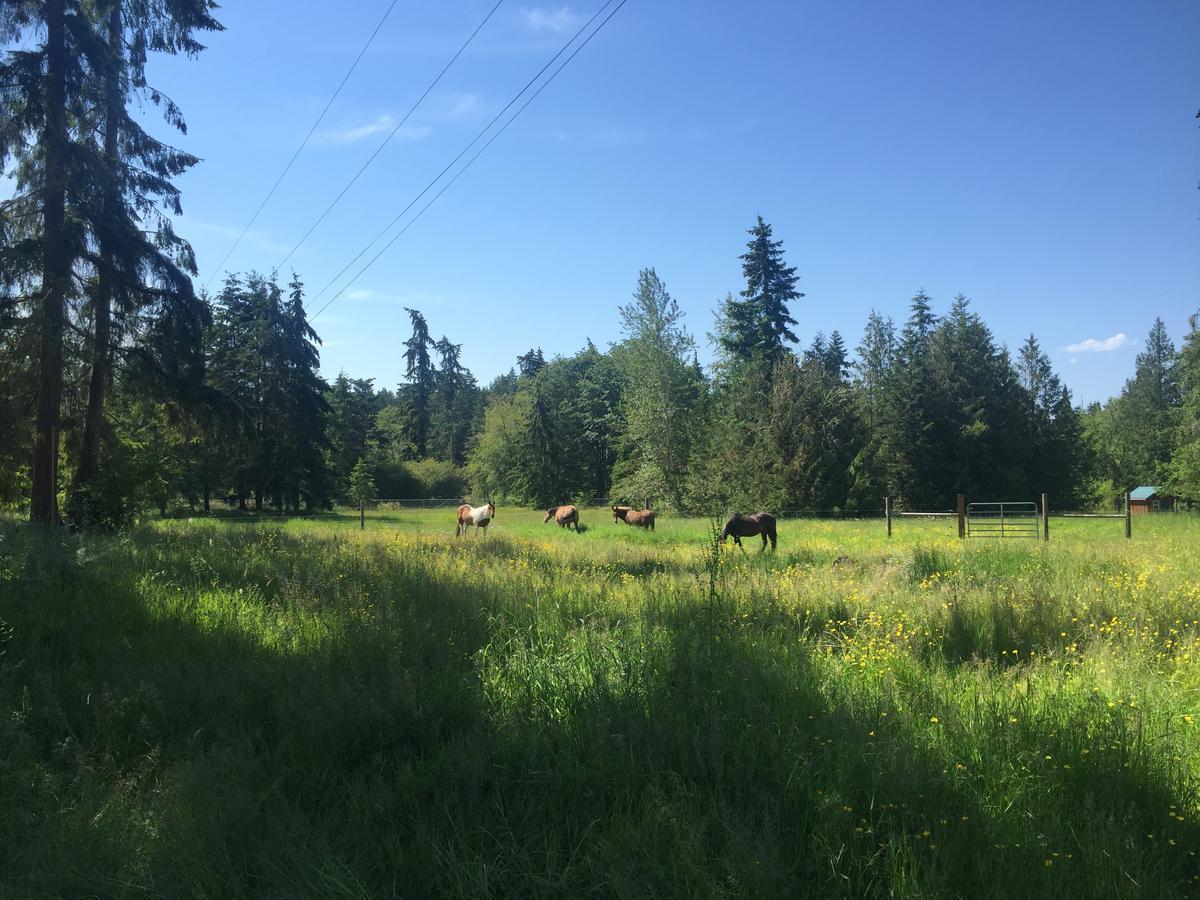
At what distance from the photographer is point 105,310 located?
18.2 m

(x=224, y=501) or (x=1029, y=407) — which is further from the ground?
(x=1029, y=407)

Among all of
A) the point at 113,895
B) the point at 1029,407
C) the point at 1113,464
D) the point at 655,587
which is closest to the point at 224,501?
the point at 655,587

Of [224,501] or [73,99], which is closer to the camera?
[73,99]

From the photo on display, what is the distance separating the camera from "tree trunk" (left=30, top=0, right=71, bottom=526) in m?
16.1

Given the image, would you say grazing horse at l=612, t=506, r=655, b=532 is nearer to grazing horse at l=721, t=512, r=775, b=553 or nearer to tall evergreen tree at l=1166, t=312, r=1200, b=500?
grazing horse at l=721, t=512, r=775, b=553

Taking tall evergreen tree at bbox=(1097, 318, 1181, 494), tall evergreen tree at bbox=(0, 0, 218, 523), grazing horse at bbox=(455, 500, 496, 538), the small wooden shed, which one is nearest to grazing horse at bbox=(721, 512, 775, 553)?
grazing horse at bbox=(455, 500, 496, 538)

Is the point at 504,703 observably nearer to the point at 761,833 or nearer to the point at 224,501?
the point at 761,833

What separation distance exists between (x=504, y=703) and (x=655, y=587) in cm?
478

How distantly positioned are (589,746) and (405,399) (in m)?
97.4

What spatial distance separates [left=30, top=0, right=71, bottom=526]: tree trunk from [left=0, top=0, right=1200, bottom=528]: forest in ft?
0.18

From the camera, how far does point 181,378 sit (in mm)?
19469

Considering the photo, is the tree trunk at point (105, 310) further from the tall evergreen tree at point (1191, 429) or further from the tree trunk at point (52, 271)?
the tall evergreen tree at point (1191, 429)

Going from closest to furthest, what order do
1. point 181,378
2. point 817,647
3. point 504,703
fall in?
1. point 504,703
2. point 817,647
3. point 181,378

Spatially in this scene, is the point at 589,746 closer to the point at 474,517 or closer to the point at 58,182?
the point at 58,182
